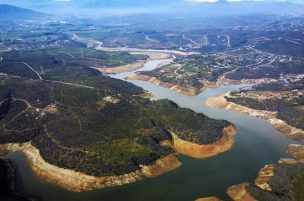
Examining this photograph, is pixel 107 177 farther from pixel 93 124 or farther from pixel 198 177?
pixel 93 124

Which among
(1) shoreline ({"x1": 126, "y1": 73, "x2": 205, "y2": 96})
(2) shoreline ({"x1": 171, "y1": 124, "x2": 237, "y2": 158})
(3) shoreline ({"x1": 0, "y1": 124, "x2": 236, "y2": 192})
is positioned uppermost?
(3) shoreline ({"x1": 0, "y1": 124, "x2": 236, "y2": 192})

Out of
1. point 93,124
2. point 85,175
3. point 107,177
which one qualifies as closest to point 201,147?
point 107,177

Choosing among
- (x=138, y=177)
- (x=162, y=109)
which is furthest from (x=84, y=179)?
(x=162, y=109)

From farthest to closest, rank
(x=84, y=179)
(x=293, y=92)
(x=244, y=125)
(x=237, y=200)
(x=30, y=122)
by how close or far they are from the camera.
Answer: (x=293, y=92) → (x=244, y=125) → (x=30, y=122) → (x=84, y=179) → (x=237, y=200)

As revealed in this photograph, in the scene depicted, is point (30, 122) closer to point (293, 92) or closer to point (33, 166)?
point (33, 166)

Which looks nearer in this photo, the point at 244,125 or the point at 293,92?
the point at 244,125

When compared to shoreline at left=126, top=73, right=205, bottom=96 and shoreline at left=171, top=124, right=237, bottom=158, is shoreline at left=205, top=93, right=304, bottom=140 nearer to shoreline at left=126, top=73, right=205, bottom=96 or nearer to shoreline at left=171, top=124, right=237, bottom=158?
shoreline at left=126, top=73, right=205, bottom=96

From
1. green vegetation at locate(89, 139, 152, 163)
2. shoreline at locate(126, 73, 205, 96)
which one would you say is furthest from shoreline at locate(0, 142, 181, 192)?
shoreline at locate(126, 73, 205, 96)
